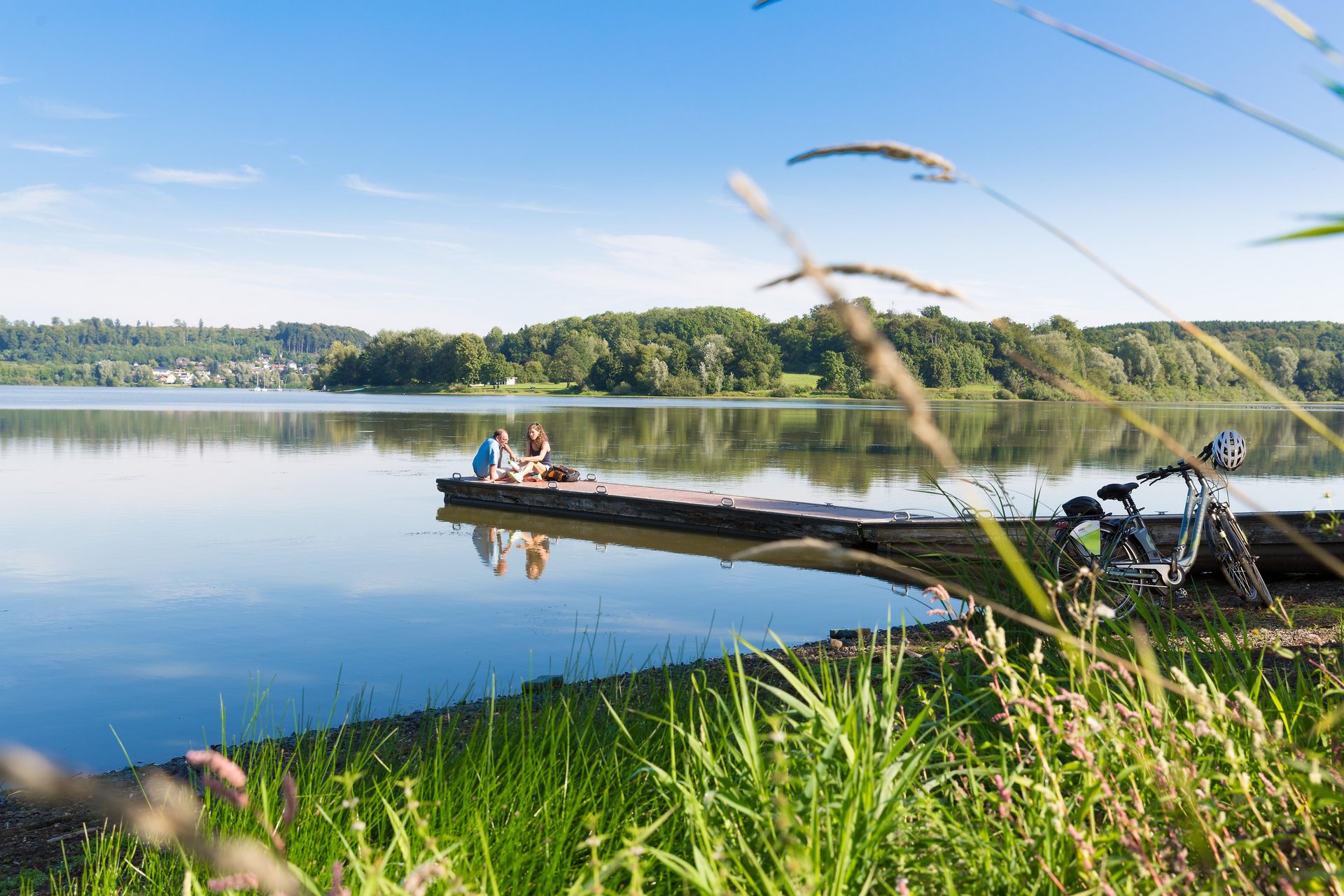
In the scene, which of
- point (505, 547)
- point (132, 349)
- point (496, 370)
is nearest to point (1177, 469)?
point (505, 547)

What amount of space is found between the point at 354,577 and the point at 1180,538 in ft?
26.6

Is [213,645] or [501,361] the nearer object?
[213,645]

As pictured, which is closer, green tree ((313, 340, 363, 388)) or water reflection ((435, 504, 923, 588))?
water reflection ((435, 504, 923, 588))

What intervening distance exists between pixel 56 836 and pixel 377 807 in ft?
6.40

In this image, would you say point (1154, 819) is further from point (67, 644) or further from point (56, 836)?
point (67, 644)

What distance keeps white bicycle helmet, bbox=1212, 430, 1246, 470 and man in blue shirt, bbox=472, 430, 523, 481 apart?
1161 centimetres

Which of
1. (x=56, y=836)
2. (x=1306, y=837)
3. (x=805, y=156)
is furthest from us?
(x=56, y=836)

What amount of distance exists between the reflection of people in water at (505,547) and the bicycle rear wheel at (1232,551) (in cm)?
674

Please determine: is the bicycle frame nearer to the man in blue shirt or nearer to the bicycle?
the bicycle

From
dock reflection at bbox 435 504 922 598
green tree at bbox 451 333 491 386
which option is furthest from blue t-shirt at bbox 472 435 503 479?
green tree at bbox 451 333 491 386

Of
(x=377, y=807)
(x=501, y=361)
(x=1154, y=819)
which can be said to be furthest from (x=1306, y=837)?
(x=501, y=361)

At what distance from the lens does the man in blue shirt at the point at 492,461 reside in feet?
52.0

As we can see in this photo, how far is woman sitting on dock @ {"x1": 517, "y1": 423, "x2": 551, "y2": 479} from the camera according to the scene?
52.2 feet

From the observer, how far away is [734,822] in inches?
71.9
